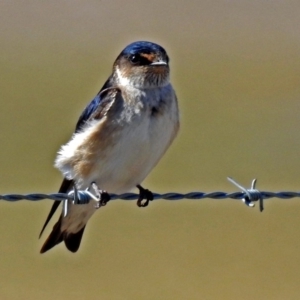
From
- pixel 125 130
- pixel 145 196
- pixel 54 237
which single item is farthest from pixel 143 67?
pixel 54 237

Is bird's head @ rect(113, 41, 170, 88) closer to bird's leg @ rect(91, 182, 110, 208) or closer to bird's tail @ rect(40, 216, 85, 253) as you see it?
bird's leg @ rect(91, 182, 110, 208)

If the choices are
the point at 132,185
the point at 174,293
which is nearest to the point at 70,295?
the point at 174,293

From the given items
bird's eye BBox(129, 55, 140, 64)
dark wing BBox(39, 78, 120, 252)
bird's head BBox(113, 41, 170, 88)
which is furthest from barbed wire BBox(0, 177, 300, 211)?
bird's eye BBox(129, 55, 140, 64)

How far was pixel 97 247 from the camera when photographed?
8.32m

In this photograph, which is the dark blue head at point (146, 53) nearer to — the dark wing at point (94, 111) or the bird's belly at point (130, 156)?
the dark wing at point (94, 111)

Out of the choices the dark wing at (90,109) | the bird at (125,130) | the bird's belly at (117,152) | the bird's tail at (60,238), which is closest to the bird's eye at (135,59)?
the bird at (125,130)

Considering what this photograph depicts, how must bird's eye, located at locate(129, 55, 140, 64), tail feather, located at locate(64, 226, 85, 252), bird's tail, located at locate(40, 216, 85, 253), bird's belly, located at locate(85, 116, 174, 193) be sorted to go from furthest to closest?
1. tail feather, located at locate(64, 226, 85, 252)
2. bird's tail, located at locate(40, 216, 85, 253)
3. bird's eye, located at locate(129, 55, 140, 64)
4. bird's belly, located at locate(85, 116, 174, 193)

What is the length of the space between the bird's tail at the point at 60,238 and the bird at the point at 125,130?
306 millimetres

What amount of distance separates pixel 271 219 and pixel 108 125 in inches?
177

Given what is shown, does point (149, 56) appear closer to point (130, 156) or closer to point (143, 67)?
point (143, 67)

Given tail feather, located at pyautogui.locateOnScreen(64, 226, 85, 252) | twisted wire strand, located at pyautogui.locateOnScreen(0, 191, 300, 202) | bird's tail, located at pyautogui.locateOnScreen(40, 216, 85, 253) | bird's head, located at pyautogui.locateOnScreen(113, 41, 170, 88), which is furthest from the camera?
tail feather, located at pyautogui.locateOnScreen(64, 226, 85, 252)

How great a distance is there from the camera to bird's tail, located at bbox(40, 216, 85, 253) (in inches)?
198

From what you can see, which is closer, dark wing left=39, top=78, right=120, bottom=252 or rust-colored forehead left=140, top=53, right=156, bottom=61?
dark wing left=39, top=78, right=120, bottom=252

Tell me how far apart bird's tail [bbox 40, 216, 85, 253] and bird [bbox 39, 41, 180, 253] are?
306mm
